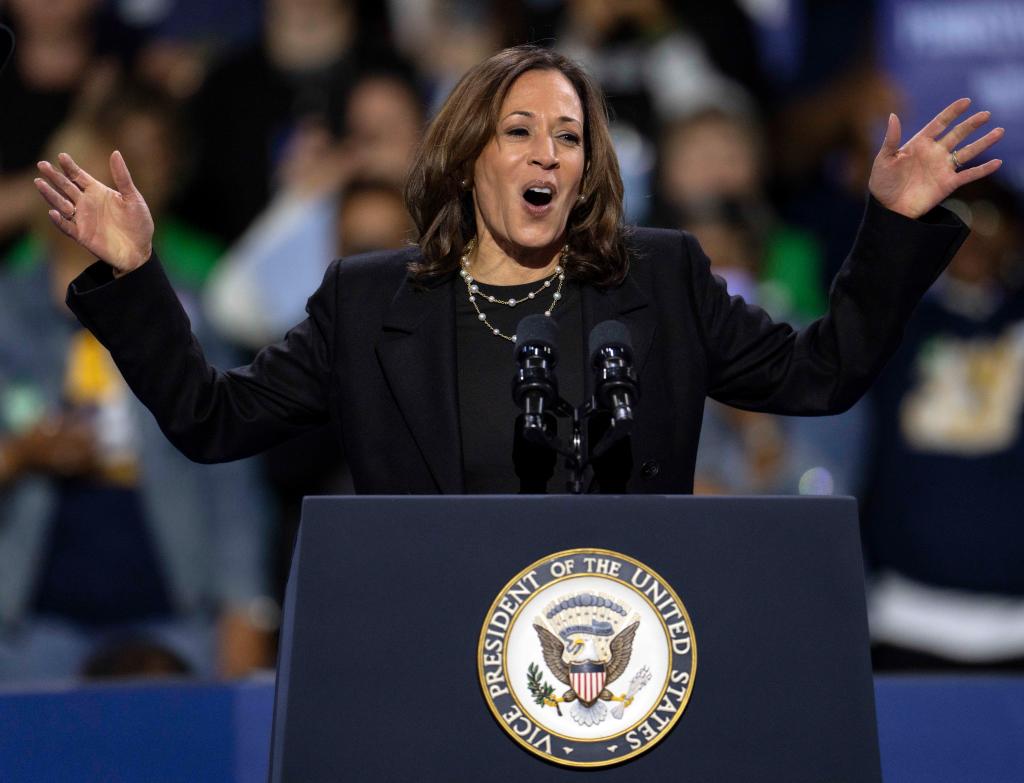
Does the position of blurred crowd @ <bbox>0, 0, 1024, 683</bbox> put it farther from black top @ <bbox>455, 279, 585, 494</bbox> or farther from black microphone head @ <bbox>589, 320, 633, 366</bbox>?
black microphone head @ <bbox>589, 320, 633, 366</bbox>

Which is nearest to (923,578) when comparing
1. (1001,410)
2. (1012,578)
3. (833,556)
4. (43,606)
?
(1012,578)

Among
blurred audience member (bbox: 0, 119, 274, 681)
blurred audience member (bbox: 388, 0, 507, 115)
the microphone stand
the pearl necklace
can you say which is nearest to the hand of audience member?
blurred audience member (bbox: 0, 119, 274, 681)

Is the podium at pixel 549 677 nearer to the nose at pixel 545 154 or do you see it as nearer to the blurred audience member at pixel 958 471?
the nose at pixel 545 154

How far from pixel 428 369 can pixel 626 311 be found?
0.28 m

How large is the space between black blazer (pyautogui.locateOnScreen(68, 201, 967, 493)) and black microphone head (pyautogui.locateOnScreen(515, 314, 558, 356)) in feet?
0.85

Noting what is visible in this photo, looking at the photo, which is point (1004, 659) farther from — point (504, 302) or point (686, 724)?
point (686, 724)

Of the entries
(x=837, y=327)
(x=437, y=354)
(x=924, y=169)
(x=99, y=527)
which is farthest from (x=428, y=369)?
Answer: (x=99, y=527)

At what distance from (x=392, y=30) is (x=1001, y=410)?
7.32ft

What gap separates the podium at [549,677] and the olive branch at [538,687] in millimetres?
46

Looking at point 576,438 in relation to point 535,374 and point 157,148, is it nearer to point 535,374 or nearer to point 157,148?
point 535,374

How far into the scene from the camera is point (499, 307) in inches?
78.3

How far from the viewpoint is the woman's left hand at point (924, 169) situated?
1.82m

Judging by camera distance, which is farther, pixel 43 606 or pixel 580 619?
pixel 43 606

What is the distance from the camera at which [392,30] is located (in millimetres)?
4449
